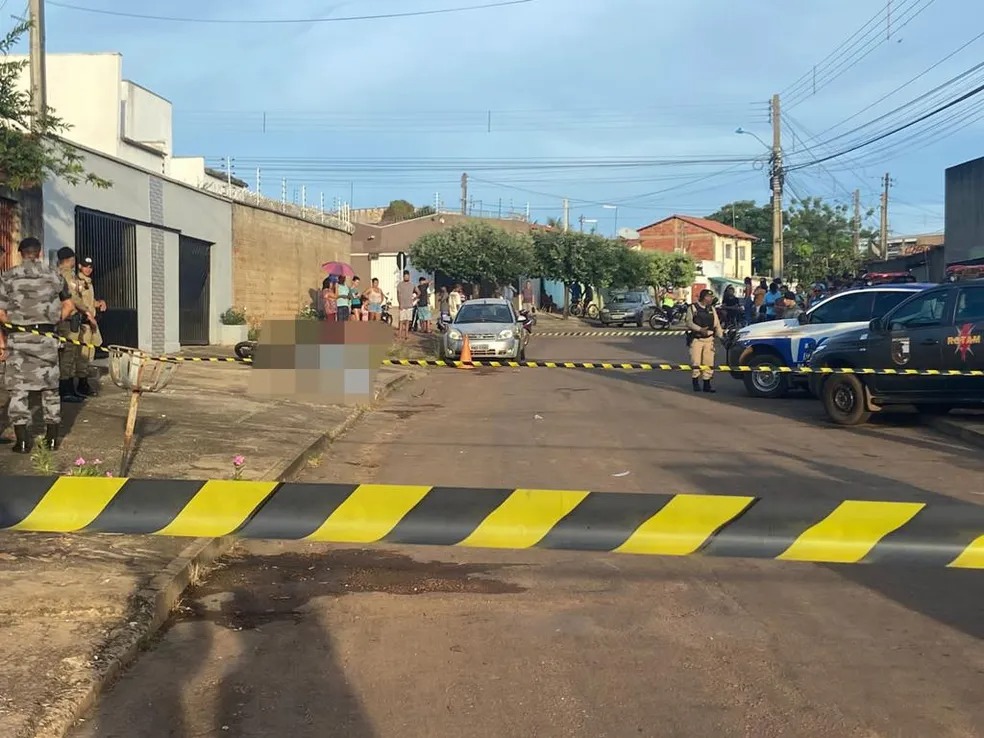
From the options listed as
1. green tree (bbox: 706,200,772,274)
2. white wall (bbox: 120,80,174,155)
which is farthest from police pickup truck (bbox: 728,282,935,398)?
green tree (bbox: 706,200,772,274)

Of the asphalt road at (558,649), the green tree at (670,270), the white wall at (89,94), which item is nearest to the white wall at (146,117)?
the white wall at (89,94)

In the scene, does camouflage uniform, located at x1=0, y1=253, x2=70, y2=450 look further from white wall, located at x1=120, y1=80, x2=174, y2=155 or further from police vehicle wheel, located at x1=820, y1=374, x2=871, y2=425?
white wall, located at x1=120, y1=80, x2=174, y2=155

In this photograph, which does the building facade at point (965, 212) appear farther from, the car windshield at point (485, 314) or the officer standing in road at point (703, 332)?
the car windshield at point (485, 314)

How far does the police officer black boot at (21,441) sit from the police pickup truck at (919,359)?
9.57m

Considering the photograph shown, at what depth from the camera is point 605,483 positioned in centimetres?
916

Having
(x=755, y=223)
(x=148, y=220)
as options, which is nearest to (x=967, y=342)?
(x=148, y=220)

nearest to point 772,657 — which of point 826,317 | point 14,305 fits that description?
point 14,305

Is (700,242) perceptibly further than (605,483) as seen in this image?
Yes

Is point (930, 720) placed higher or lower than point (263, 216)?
lower

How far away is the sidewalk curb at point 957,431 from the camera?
11.8 m

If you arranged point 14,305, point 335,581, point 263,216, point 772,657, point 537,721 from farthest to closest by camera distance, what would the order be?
point 263,216 < point 14,305 < point 335,581 < point 772,657 < point 537,721

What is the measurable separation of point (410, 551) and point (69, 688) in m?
2.93

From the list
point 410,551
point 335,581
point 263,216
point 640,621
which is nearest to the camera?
point 640,621

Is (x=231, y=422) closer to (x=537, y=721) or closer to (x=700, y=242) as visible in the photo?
(x=537, y=721)
